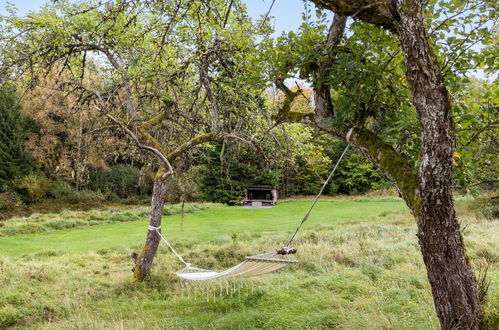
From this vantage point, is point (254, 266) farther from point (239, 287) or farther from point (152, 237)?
point (152, 237)

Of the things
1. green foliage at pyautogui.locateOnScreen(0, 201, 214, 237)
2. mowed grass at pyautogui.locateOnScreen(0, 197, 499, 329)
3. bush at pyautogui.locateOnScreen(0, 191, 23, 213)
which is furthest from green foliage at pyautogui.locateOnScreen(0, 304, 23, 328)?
bush at pyautogui.locateOnScreen(0, 191, 23, 213)

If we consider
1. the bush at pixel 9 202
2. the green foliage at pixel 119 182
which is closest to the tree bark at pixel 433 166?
the bush at pixel 9 202

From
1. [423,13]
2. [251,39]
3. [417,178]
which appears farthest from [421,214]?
[251,39]

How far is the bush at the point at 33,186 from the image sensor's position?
16.5 m

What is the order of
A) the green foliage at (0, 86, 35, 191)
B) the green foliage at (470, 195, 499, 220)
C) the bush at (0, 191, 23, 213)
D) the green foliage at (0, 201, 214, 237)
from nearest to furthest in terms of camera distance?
the green foliage at (470, 195, 499, 220) → the green foliage at (0, 201, 214, 237) → the bush at (0, 191, 23, 213) → the green foliage at (0, 86, 35, 191)

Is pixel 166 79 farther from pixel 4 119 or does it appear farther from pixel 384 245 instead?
pixel 4 119

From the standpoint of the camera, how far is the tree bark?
80.2 inches

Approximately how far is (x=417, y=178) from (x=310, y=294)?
233 centimetres

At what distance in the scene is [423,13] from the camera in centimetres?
217

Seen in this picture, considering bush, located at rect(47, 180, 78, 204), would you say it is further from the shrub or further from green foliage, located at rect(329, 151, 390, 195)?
green foliage, located at rect(329, 151, 390, 195)

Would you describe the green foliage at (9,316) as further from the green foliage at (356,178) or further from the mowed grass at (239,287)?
the green foliage at (356,178)

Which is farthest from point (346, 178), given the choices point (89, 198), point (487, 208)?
point (89, 198)

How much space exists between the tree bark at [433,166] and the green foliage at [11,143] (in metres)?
18.0

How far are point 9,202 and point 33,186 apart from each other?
4.43ft
